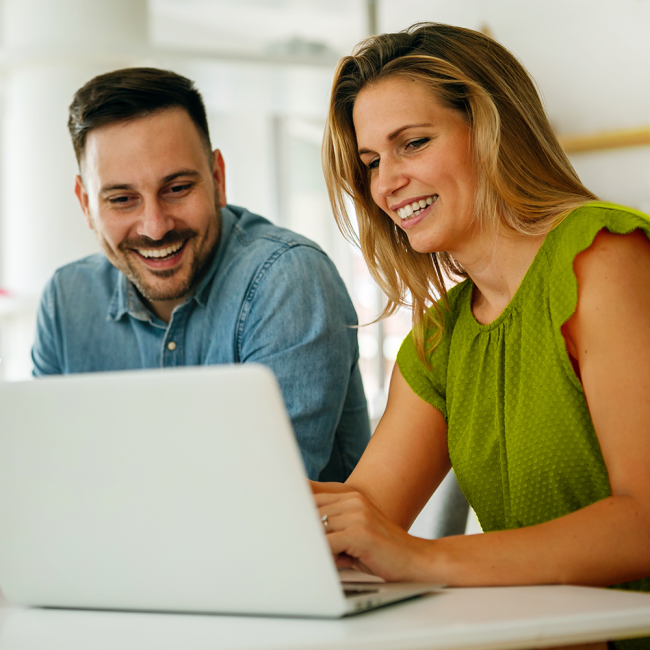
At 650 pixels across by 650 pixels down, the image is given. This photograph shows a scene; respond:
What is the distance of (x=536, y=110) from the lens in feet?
3.91

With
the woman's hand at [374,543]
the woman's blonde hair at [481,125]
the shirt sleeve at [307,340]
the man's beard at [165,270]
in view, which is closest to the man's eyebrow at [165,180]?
the man's beard at [165,270]

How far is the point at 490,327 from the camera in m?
A: 1.17

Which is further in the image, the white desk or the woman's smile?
the woman's smile

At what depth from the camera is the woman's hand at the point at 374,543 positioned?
2.56ft

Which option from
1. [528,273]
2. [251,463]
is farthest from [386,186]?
[251,463]

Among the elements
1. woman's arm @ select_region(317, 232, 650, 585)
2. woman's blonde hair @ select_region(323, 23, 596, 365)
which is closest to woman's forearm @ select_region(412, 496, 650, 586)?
woman's arm @ select_region(317, 232, 650, 585)

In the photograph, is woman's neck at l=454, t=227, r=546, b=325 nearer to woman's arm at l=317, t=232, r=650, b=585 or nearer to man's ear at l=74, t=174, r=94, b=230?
woman's arm at l=317, t=232, r=650, b=585

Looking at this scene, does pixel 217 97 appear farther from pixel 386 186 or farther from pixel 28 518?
pixel 28 518

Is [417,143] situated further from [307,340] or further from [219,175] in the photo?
[219,175]

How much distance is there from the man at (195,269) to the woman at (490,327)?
6.8 inches

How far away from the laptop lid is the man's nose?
939 millimetres

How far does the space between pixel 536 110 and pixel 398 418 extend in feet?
1.71

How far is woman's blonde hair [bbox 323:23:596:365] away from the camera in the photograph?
3.70ft

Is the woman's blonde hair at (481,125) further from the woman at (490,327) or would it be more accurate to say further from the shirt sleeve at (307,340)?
the shirt sleeve at (307,340)
